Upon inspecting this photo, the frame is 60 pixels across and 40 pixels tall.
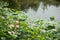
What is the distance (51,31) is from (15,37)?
1.07 metres

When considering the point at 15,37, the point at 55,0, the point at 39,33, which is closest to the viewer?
the point at 15,37

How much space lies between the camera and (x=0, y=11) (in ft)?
11.0

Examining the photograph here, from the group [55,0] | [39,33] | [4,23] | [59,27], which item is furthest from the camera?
[55,0]

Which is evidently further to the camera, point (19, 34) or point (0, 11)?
point (0, 11)

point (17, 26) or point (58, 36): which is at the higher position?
point (17, 26)

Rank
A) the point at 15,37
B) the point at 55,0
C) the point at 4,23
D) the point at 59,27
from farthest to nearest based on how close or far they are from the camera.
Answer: the point at 55,0
the point at 59,27
the point at 4,23
the point at 15,37

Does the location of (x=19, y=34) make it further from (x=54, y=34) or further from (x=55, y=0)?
(x=55, y=0)

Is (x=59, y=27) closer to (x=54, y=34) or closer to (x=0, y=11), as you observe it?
(x=54, y=34)

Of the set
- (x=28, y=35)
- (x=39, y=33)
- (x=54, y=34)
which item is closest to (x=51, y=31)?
(x=54, y=34)

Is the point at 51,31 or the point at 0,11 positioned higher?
the point at 0,11

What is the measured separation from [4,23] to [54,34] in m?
1.03

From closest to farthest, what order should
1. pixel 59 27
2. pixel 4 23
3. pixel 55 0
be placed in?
pixel 4 23 < pixel 59 27 < pixel 55 0

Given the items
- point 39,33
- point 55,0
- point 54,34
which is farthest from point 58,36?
point 55,0

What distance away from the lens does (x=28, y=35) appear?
2.88m
